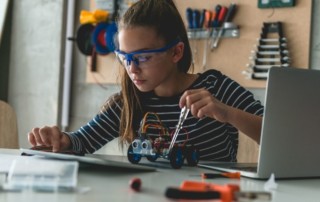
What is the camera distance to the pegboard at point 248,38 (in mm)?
2328

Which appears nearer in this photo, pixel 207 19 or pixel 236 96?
pixel 236 96

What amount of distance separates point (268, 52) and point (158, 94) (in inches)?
37.9

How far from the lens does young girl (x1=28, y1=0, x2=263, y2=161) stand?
1314 millimetres

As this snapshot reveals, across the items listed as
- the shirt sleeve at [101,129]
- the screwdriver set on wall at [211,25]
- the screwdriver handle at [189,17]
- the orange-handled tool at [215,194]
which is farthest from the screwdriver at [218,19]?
the orange-handled tool at [215,194]

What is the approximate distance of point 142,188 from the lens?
2.58 ft

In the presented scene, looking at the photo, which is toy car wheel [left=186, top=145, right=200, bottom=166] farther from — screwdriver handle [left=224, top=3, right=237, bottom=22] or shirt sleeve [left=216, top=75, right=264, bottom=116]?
screwdriver handle [left=224, top=3, right=237, bottom=22]

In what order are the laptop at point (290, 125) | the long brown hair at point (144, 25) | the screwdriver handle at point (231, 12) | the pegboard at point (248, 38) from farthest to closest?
the screwdriver handle at point (231, 12), the pegboard at point (248, 38), the long brown hair at point (144, 25), the laptop at point (290, 125)

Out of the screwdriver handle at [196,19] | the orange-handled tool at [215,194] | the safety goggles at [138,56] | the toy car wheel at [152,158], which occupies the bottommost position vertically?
the toy car wheel at [152,158]

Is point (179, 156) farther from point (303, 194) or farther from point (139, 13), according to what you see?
point (139, 13)

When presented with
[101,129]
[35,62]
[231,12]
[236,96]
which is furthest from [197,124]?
[35,62]

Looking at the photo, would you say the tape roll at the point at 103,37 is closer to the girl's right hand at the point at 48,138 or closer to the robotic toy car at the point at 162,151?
the girl's right hand at the point at 48,138

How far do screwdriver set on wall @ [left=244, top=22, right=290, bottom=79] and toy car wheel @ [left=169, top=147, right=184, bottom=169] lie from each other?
1366 mm

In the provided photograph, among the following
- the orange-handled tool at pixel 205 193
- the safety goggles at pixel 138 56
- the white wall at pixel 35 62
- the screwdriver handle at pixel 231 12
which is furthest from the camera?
the white wall at pixel 35 62

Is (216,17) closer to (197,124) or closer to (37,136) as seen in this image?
(197,124)
